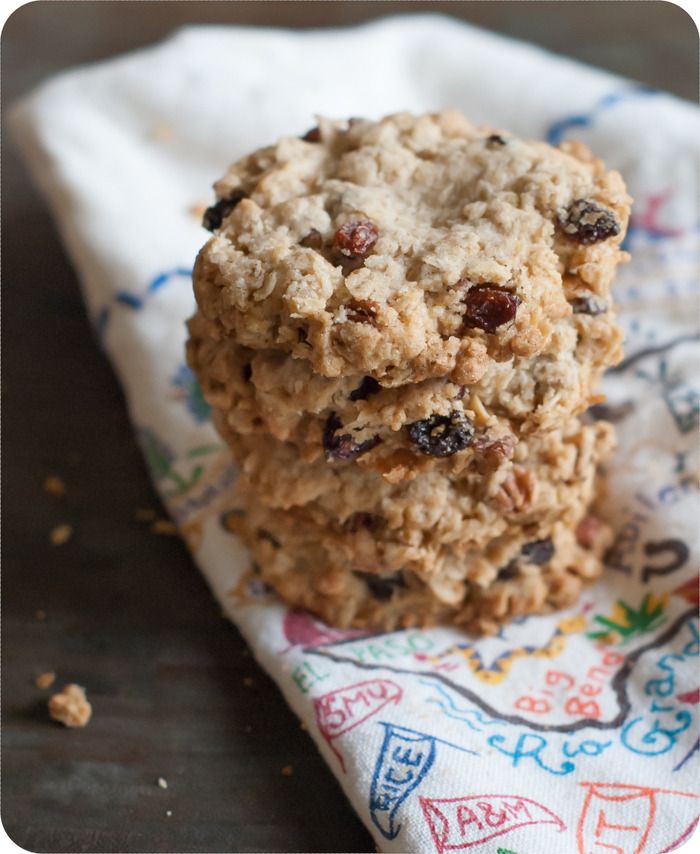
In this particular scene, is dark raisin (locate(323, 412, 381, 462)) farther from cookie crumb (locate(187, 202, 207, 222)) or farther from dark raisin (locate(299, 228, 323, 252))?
cookie crumb (locate(187, 202, 207, 222))

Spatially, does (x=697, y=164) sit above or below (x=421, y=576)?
above

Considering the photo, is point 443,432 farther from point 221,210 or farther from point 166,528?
point 166,528

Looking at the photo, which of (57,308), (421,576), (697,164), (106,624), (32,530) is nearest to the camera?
(421,576)

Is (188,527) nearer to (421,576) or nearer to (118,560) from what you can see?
(118,560)

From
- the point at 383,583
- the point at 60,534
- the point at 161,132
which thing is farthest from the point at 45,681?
the point at 161,132

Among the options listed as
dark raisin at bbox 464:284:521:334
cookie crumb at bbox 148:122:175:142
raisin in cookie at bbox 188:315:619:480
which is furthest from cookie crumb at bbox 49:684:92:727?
cookie crumb at bbox 148:122:175:142

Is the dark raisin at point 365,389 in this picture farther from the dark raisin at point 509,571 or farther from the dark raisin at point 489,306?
the dark raisin at point 509,571

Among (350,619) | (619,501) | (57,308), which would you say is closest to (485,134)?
(619,501)
